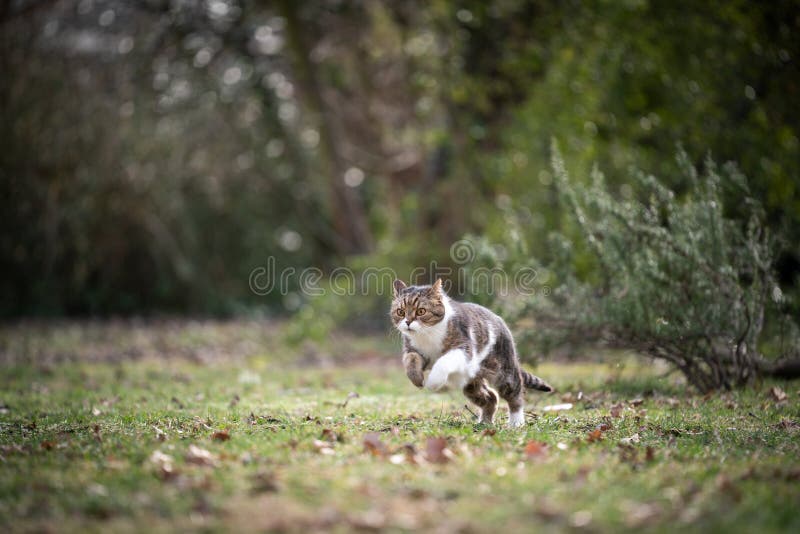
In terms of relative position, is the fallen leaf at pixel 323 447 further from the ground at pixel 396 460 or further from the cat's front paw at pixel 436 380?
the cat's front paw at pixel 436 380

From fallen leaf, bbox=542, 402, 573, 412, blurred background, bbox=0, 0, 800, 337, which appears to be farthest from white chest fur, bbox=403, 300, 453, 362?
blurred background, bbox=0, 0, 800, 337

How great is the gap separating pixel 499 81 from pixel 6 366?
9942 mm

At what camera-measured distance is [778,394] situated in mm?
7629

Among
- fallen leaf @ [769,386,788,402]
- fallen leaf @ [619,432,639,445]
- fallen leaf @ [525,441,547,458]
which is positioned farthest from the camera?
fallen leaf @ [769,386,788,402]

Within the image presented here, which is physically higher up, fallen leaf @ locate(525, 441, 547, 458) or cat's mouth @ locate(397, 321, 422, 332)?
cat's mouth @ locate(397, 321, 422, 332)

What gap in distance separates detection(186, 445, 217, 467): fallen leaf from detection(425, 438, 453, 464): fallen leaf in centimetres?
131

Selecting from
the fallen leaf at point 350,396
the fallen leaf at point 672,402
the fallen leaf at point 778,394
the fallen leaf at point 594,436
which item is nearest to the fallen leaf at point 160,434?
the fallen leaf at point 350,396

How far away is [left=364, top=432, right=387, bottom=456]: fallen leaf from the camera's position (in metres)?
5.07

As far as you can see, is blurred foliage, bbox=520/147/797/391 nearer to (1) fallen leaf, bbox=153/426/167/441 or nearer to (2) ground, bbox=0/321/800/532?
(2) ground, bbox=0/321/800/532

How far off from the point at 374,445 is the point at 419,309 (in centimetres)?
150

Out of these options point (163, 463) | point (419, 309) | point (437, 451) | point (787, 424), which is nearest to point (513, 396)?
point (419, 309)

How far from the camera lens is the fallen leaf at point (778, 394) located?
24.7 ft

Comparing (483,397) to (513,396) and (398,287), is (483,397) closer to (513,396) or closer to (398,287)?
(513,396)

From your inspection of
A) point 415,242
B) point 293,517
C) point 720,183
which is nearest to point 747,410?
point 720,183
